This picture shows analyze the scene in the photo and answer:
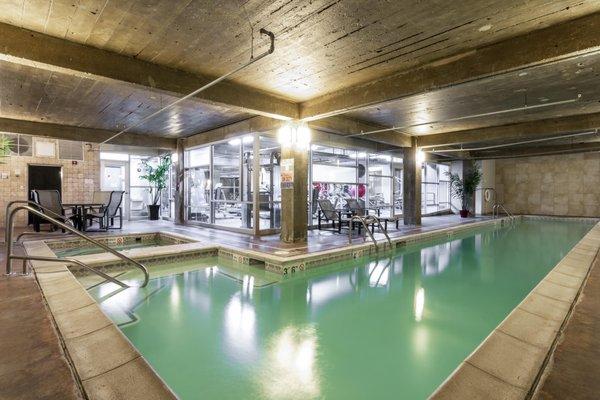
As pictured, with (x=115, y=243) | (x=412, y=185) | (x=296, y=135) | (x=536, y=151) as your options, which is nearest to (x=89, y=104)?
(x=115, y=243)

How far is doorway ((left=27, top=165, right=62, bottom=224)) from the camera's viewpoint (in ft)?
29.8

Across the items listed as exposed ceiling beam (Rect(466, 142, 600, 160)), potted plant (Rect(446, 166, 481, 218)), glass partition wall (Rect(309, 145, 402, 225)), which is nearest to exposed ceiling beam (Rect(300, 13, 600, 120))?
Result: glass partition wall (Rect(309, 145, 402, 225))

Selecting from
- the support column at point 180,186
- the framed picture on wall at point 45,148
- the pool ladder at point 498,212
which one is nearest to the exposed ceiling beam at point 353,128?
the support column at point 180,186

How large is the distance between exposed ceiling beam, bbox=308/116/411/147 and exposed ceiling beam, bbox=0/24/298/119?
6.84 feet

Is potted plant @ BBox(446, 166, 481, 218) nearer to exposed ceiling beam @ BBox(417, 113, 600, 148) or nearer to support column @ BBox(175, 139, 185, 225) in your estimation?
exposed ceiling beam @ BBox(417, 113, 600, 148)

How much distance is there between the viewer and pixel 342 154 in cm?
970

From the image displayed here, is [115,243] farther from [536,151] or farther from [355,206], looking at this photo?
[536,151]

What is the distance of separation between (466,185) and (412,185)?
17.5 ft

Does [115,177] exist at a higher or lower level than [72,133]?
lower

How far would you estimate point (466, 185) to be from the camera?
14.1m

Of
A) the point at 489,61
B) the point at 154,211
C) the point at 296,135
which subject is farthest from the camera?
the point at 154,211

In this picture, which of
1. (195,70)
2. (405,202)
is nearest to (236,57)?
(195,70)

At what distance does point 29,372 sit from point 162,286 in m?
2.55

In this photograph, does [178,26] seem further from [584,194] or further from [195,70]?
[584,194]
